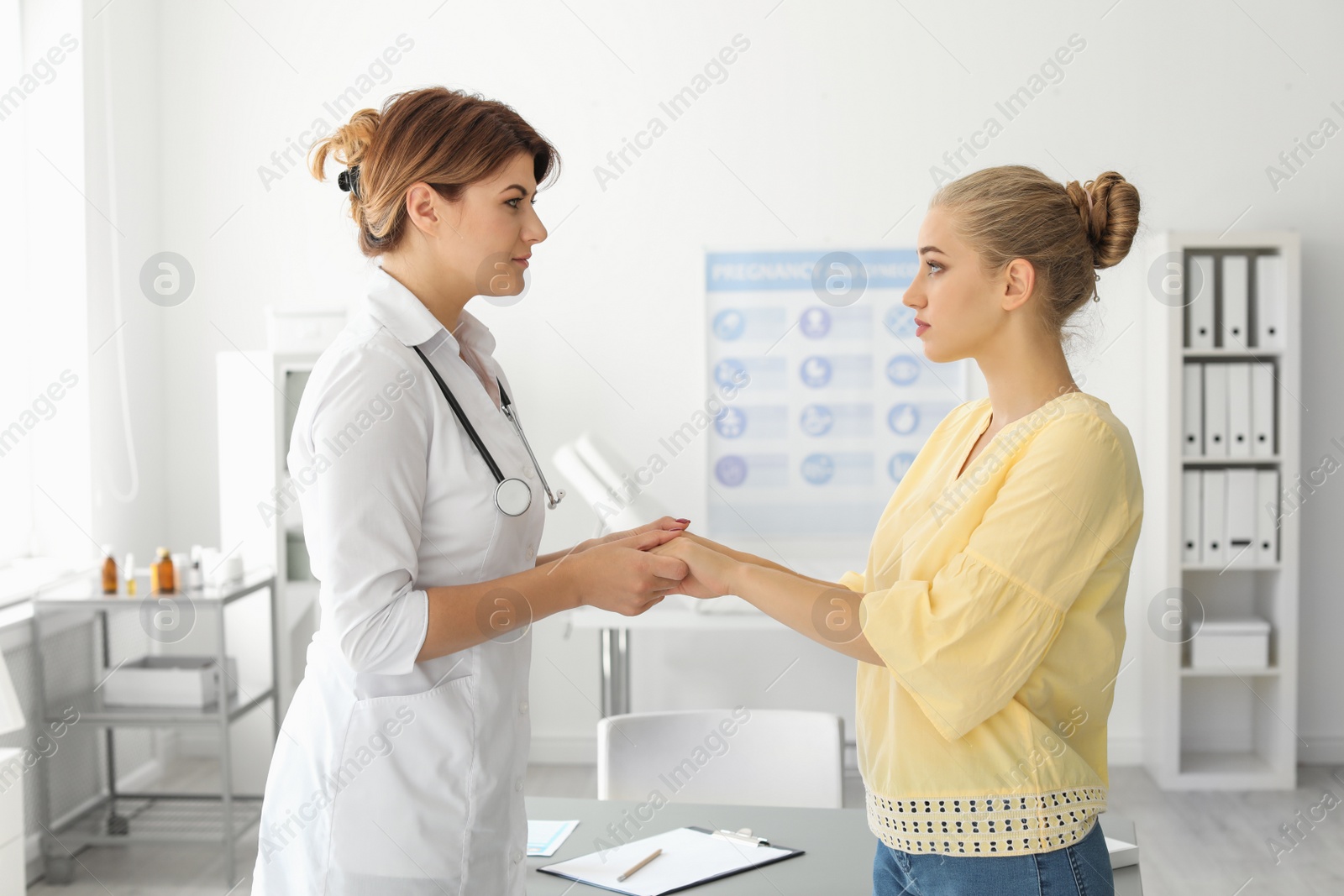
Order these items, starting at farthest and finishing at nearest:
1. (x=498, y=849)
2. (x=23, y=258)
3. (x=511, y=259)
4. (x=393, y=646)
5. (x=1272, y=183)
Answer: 1. (x=1272, y=183)
2. (x=23, y=258)
3. (x=511, y=259)
4. (x=498, y=849)
5. (x=393, y=646)

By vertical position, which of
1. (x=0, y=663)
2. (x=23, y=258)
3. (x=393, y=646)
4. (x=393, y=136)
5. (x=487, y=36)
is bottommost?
(x=0, y=663)

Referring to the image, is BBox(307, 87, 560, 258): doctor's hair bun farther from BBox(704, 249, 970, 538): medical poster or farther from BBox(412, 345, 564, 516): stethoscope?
BBox(704, 249, 970, 538): medical poster

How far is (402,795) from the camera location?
1.22 m

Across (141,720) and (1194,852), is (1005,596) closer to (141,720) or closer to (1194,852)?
(1194,852)

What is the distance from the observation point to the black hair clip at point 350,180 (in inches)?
54.9

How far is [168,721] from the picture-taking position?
3.21m

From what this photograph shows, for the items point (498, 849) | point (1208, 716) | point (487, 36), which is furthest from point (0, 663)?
point (1208, 716)

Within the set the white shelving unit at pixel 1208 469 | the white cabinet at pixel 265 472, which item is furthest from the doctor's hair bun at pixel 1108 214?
the white cabinet at pixel 265 472

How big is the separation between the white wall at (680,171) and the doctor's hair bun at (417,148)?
280 centimetres

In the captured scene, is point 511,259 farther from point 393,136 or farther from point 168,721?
point 168,721

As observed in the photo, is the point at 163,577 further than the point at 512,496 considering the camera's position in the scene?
Yes

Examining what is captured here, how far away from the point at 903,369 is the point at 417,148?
306 centimetres

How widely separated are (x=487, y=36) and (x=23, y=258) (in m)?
1.92

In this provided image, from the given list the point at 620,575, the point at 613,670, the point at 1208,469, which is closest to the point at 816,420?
the point at 613,670
